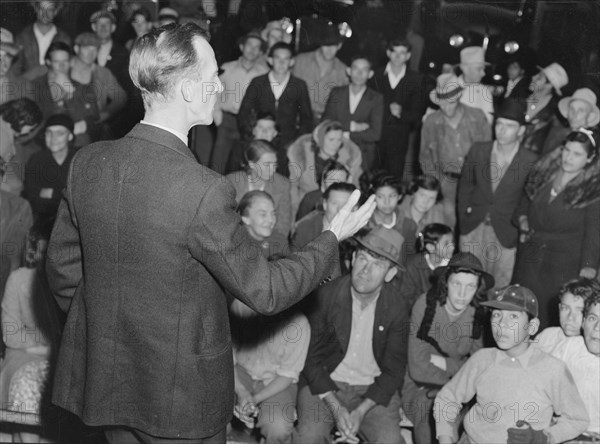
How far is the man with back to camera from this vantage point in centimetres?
164

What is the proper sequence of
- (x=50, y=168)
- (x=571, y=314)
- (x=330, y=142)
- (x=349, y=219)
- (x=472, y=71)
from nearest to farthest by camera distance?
(x=349, y=219) < (x=571, y=314) < (x=50, y=168) < (x=330, y=142) < (x=472, y=71)

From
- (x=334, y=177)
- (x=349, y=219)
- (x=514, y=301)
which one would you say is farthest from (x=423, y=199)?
(x=349, y=219)

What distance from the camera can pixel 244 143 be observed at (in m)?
5.25

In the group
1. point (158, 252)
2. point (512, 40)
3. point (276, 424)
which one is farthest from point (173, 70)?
point (512, 40)

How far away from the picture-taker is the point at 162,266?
65.7 inches

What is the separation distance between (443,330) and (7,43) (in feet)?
12.0

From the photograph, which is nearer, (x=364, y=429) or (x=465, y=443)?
(x=465, y=443)

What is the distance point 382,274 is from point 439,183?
1591 mm

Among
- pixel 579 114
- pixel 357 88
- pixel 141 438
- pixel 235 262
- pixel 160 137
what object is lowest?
pixel 357 88

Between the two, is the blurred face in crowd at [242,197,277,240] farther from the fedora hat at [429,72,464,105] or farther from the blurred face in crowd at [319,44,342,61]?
the blurred face in crowd at [319,44,342,61]

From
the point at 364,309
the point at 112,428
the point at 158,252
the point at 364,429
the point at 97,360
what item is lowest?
the point at 364,429

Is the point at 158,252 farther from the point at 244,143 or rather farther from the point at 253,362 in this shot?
the point at 244,143

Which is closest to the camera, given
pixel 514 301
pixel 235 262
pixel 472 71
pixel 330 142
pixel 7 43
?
pixel 235 262

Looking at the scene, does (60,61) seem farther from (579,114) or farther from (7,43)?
(579,114)
